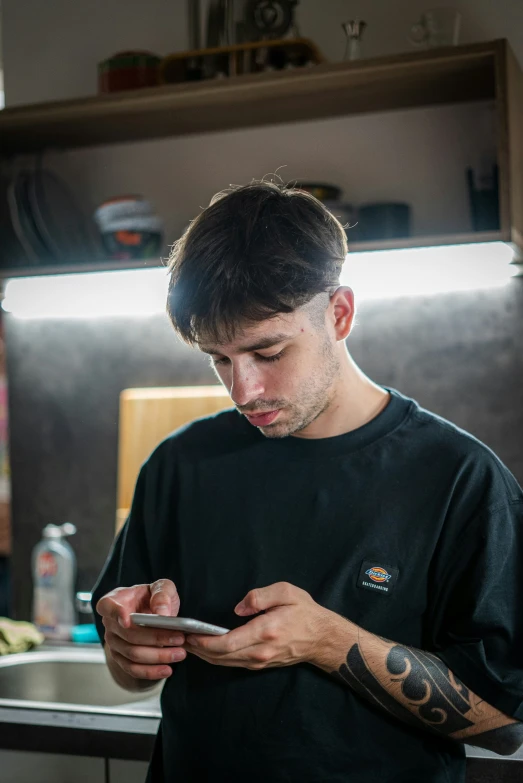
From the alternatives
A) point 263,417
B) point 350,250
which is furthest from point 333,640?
point 350,250

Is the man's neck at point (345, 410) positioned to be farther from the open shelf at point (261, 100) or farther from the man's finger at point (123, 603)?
the open shelf at point (261, 100)

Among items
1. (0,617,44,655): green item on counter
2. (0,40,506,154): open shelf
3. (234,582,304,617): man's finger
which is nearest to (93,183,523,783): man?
(234,582,304,617): man's finger

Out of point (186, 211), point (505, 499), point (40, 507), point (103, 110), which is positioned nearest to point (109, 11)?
point (103, 110)

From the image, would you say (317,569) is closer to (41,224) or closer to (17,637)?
(17,637)

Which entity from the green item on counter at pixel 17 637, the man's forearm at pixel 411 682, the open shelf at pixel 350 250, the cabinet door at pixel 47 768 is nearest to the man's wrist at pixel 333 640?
the man's forearm at pixel 411 682

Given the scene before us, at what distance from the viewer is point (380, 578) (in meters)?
1.20

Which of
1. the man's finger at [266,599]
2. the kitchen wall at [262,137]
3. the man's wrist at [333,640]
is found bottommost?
the man's wrist at [333,640]

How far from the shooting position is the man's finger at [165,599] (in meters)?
1.18

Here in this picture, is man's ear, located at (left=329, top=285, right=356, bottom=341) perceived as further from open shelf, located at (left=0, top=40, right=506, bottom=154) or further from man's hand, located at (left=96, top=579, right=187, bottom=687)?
open shelf, located at (left=0, top=40, right=506, bottom=154)

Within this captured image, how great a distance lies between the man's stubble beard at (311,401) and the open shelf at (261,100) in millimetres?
792

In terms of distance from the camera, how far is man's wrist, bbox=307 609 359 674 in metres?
1.14

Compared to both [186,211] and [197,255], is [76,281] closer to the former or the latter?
[186,211]

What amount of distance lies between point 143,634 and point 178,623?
173 millimetres

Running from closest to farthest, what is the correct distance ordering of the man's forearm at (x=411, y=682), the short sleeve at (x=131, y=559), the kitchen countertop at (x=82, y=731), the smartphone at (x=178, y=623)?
1. the smartphone at (x=178, y=623)
2. the man's forearm at (x=411, y=682)
3. the short sleeve at (x=131, y=559)
4. the kitchen countertop at (x=82, y=731)
